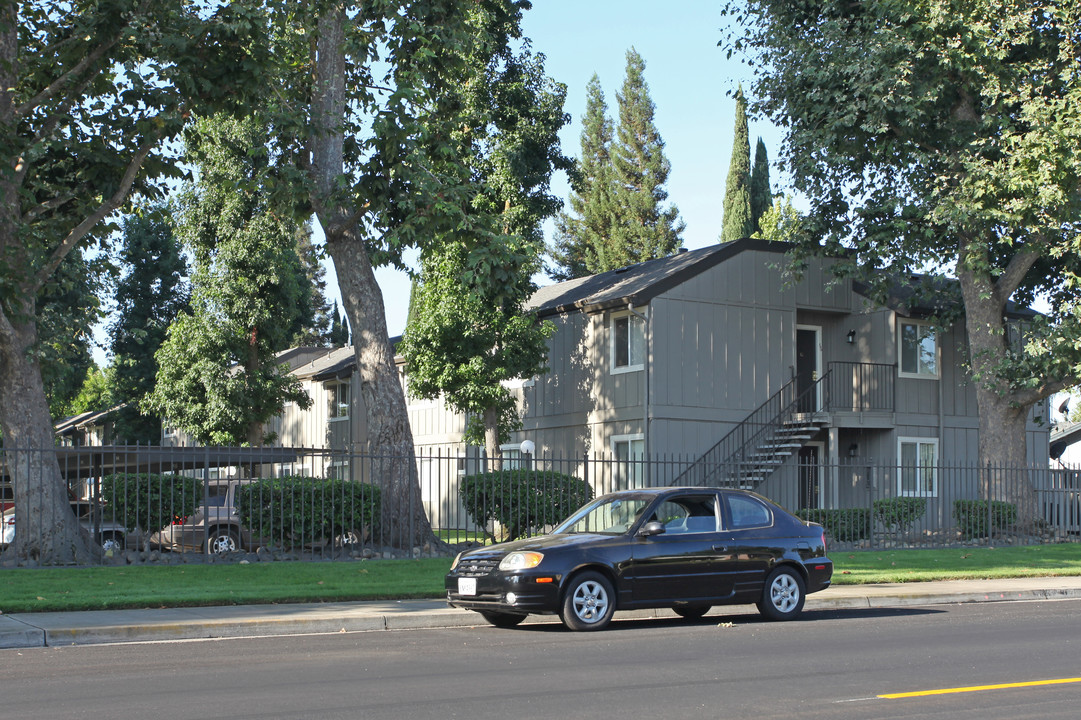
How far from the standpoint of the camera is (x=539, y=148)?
1157 inches

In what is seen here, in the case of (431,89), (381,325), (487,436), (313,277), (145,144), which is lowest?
(487,436)

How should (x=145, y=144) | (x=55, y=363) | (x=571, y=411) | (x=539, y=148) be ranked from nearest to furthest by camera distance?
(x=145, y=144), (x=55, y=363), (x=539, y=148), (x=571, y=411)

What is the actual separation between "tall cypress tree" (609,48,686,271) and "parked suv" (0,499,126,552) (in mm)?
48202

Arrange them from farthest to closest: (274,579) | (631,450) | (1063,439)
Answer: (1063,439), (631,450), (274,579)

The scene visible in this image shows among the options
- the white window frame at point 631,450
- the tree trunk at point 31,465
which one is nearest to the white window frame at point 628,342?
the white window frame at point 631,450

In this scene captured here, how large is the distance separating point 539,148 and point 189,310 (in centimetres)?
2609

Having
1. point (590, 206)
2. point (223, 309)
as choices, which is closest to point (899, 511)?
point (223, 309)

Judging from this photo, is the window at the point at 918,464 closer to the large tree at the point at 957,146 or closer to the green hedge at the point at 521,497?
the large tree at the point at 957,146

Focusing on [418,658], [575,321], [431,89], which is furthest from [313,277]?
[418,658]

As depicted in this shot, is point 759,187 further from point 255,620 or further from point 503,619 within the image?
point 255,620

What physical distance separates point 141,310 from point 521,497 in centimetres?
A: 3304

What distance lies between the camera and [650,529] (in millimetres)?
12859

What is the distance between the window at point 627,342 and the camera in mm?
29359

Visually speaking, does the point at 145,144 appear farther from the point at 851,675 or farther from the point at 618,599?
the point at 851,675
